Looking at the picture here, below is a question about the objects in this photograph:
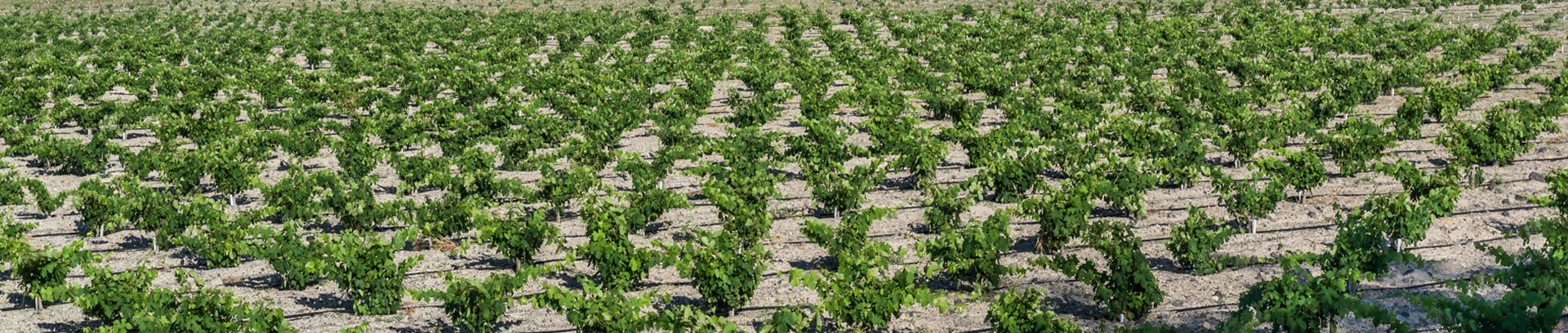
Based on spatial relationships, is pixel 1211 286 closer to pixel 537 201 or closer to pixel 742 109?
pixel 537 201

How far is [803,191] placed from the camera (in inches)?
882

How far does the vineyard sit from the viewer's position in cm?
1526

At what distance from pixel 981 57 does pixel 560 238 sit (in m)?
21.7

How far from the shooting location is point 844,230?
1728 cm

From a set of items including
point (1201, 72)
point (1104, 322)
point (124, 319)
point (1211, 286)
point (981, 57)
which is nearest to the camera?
point (124, 319)

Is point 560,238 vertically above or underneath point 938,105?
above

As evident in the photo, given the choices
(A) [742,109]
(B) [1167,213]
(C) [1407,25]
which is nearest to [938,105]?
(A) [742,109]

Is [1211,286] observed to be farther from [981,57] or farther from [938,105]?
[981,57]

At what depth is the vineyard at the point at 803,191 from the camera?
1526 cm

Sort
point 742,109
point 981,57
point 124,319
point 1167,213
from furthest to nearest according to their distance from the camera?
point 981,57, point 742,109, point 1167,213, point 124,319

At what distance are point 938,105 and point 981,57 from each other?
29.3 ft

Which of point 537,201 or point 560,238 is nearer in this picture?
point 560,238

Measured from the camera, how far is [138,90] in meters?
33.3

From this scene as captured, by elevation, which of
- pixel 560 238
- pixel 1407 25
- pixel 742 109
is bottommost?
pixel 1407 25
